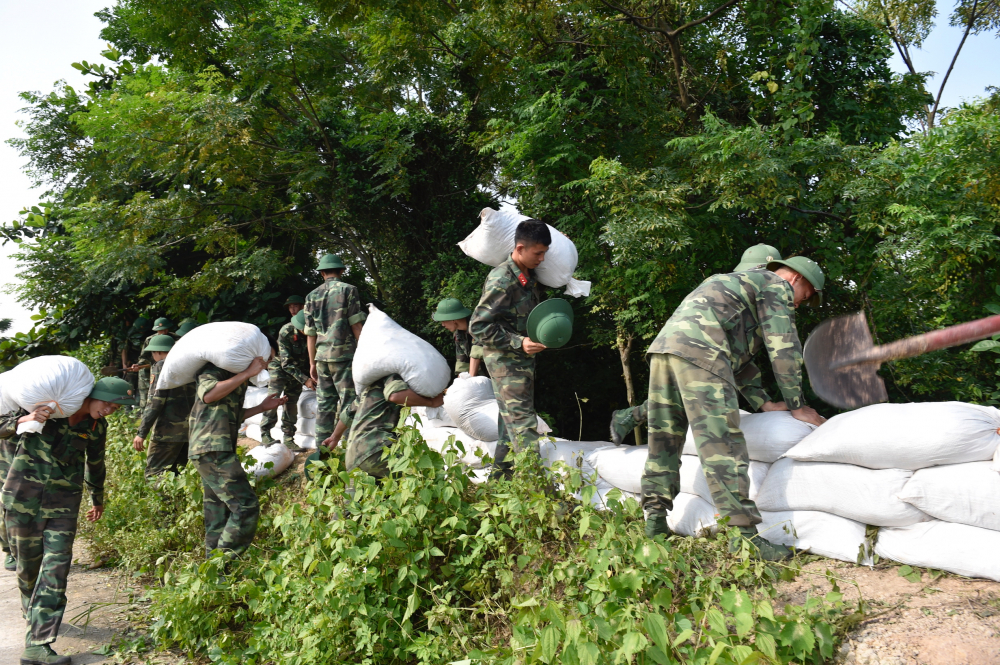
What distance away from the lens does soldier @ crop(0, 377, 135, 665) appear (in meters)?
3.35

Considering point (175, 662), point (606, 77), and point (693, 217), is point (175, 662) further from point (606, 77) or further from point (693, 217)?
point (606, 77)

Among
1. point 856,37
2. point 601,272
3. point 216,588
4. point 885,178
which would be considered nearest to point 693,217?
point 601,272

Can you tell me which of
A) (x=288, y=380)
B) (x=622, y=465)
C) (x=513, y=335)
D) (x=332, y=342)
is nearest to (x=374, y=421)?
(x=513, y=335)

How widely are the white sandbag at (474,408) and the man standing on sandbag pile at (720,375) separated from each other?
60.2 inches

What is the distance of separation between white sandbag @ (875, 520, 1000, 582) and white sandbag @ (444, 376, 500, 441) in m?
2.34

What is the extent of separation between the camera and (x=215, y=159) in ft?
25.0

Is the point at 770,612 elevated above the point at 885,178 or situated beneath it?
situated beneath

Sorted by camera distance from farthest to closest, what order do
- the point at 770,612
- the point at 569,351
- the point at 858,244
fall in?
1. the point at 569,351
2. the point at 858,244
3. the point at 770,612

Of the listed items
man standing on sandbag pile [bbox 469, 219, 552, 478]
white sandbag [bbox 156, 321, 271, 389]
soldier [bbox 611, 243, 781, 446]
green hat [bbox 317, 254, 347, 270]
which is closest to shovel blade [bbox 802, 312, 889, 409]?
soldier [bbox 611, 243, 781, 446]

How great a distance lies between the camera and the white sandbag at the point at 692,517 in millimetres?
3160

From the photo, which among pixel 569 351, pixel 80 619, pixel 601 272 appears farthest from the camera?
pixel 569 351

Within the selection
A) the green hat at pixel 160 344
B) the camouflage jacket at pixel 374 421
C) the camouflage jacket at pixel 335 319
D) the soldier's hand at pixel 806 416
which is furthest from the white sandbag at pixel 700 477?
the green hat at pixel 160 344

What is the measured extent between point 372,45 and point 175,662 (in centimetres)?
640

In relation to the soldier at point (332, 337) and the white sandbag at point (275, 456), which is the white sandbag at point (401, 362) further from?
the white sandbag at point (275, 456)
